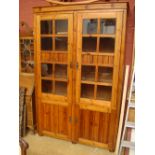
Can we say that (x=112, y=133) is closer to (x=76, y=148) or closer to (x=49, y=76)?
(x=76, y=148)

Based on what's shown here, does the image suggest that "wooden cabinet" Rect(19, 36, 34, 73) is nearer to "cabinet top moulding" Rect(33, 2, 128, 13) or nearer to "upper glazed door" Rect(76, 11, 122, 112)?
"cabinet top moulding" Rect(33, 2, 128, 13)

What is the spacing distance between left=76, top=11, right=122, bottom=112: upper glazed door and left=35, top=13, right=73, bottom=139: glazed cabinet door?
0.16 meters

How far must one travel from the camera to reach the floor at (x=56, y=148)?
8.02 ft

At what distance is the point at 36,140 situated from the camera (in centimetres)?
272

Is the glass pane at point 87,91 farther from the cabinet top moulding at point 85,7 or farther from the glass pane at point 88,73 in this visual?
the cabinet top moulding at point 85,7

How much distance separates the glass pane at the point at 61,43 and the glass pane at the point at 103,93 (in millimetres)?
707

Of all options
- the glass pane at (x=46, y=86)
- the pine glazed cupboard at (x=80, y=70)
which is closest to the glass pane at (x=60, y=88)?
the pine glazed cupboard at (x=80, y=70)

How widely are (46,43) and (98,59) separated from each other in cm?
77

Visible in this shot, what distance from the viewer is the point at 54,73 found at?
257 cm

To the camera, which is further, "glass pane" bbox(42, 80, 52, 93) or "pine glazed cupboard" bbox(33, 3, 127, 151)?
"glass pane" bbox(42, 80, 52, 93)

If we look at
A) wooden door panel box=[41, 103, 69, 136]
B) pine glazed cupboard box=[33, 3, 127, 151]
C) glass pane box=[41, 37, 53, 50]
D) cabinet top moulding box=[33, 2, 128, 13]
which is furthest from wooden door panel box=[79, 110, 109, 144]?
cabinet top moulding box=[33, 2, 128, 13]

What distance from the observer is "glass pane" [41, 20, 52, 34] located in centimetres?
246

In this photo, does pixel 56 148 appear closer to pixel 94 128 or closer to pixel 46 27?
pixel 94 128
